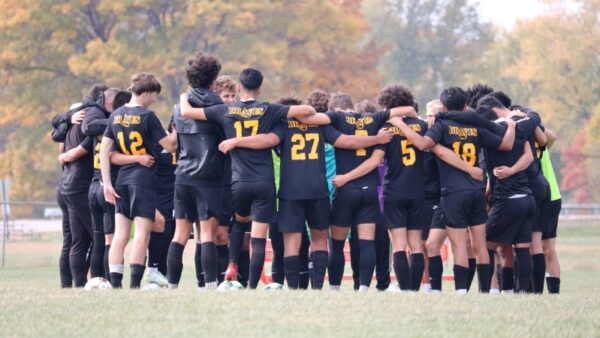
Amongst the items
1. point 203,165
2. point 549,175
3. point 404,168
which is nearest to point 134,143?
point 203,165

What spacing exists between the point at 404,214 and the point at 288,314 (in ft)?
9.61

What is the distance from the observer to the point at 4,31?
146 feet

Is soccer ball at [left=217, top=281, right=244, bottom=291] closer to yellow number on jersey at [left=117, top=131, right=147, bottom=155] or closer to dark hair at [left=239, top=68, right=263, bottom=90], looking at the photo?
A: yellow number on jersey at [left=117, top=131, right=147, bottom=155]

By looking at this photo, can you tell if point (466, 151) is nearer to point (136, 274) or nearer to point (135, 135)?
point (135, 135)

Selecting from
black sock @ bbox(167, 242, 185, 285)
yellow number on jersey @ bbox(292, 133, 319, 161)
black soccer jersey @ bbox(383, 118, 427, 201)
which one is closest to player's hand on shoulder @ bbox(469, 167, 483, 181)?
black soccer jersey @ bbox(383, 118, 427, 201)

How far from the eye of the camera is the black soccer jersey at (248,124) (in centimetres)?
1279

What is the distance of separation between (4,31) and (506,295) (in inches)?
1356

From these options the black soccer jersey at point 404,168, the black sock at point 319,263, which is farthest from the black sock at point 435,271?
the black sock at point 319,263

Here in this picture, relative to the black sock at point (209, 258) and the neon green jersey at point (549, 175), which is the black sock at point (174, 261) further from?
the neon green jersey at point (549, 175)

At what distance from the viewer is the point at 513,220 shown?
45.0 ft

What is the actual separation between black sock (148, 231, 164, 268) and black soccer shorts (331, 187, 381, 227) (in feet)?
7.13

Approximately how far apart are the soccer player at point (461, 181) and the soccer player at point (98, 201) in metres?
3.13

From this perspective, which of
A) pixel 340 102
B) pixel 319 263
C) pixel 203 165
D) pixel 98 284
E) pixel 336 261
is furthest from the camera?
pixel 336 261

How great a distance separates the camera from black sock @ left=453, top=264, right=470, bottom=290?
532 inches
